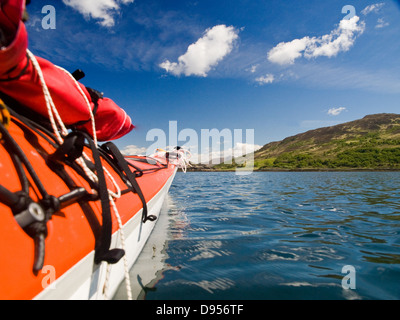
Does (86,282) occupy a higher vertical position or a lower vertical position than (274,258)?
higher

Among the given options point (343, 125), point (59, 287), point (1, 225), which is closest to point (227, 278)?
point (59, 287)

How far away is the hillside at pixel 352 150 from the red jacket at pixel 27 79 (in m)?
67.9

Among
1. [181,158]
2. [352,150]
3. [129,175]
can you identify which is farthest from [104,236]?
[352,150]

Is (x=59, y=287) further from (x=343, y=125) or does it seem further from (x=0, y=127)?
(x=343, y=125)

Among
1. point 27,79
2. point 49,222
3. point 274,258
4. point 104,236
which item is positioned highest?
point 27,79

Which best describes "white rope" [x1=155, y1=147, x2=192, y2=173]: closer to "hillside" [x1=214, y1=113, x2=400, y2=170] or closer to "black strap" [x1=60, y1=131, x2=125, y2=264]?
"black strap" [x1=60, y1=131, x2=125, y2=264]

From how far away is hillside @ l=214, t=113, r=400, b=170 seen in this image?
211ft

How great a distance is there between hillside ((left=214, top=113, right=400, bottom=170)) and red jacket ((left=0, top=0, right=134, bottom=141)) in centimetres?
6792

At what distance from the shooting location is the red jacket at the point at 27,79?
1.06m

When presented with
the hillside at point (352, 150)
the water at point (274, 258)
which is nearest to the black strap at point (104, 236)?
the water at point (274, 258)

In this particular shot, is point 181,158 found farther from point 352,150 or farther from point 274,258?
point 352,150

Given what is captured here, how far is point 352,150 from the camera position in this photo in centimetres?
8069

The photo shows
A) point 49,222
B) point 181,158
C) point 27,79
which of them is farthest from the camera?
point 181,158

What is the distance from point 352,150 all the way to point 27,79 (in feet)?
325
